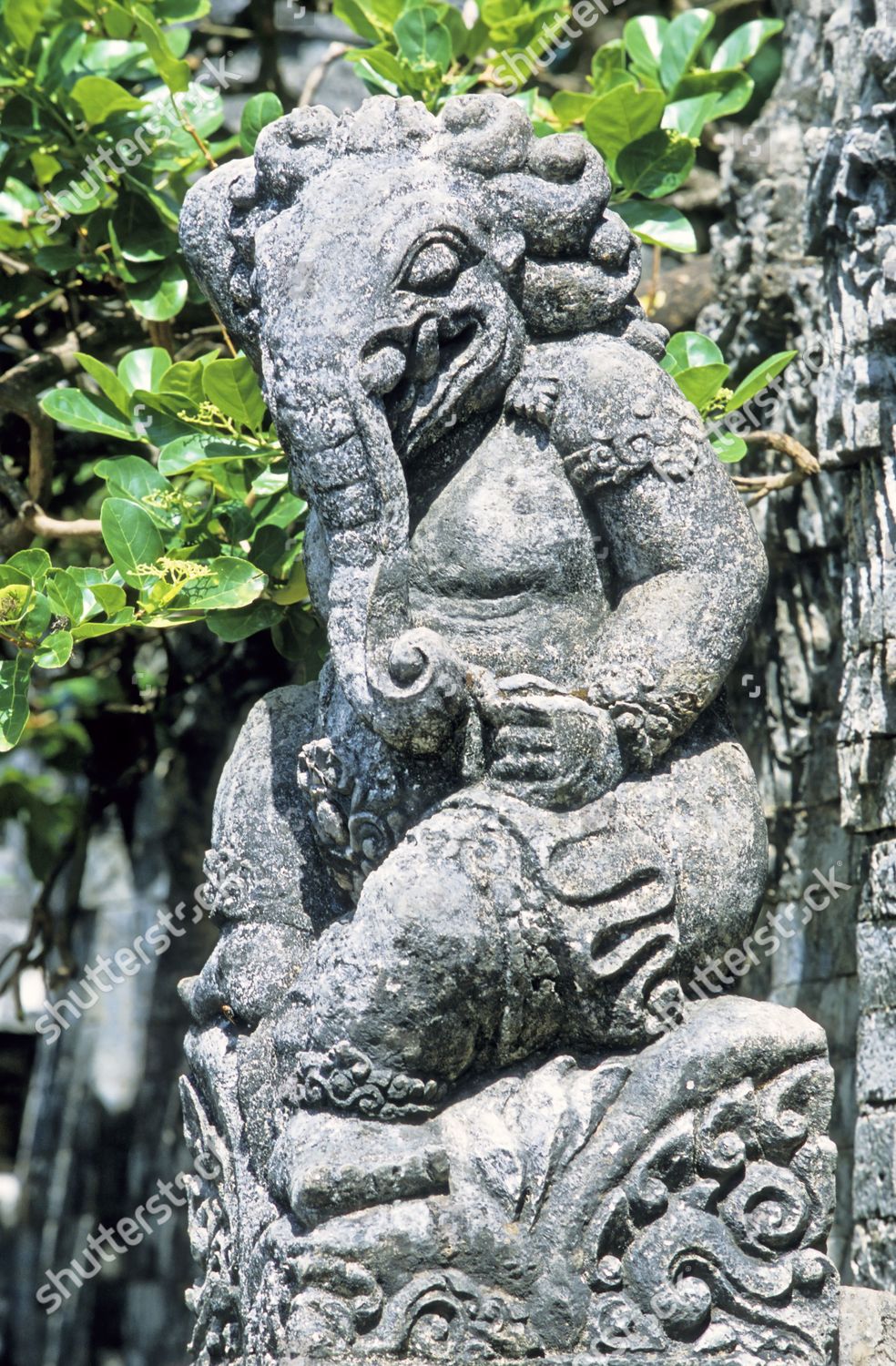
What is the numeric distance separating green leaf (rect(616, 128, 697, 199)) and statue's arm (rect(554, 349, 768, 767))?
96 cm

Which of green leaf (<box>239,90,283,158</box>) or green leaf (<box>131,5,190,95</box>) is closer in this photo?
green leaf (<box>239,90,283,158</box>)

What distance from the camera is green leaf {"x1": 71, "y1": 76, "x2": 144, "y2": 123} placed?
11.3 feet

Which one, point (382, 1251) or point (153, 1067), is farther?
point (153, 1067)

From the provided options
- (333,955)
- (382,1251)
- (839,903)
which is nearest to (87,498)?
(839,903)

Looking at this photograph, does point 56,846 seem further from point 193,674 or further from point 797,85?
point 797,85

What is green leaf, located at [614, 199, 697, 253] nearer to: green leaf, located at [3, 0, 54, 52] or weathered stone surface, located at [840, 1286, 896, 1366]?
green leaf, located at [3, 0, 54, 52]

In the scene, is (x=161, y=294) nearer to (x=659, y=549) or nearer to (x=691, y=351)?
(x=691, y=351)

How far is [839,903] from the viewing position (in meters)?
3.79

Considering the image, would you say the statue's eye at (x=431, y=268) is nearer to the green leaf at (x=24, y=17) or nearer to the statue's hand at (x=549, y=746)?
the statue's hand at (x=549, y=746)

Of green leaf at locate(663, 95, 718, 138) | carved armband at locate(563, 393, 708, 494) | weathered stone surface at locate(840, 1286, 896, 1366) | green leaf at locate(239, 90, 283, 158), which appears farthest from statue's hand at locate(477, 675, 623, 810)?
green leaf at locate(663, 95, 718, 138)

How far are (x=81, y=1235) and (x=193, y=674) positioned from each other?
2.22m

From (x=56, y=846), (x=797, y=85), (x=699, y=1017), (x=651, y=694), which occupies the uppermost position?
(x=797, y=85)

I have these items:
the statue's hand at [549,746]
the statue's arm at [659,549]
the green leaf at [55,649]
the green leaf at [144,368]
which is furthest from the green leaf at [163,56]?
the statue's hand at [549,746]

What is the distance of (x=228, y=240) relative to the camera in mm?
2602
